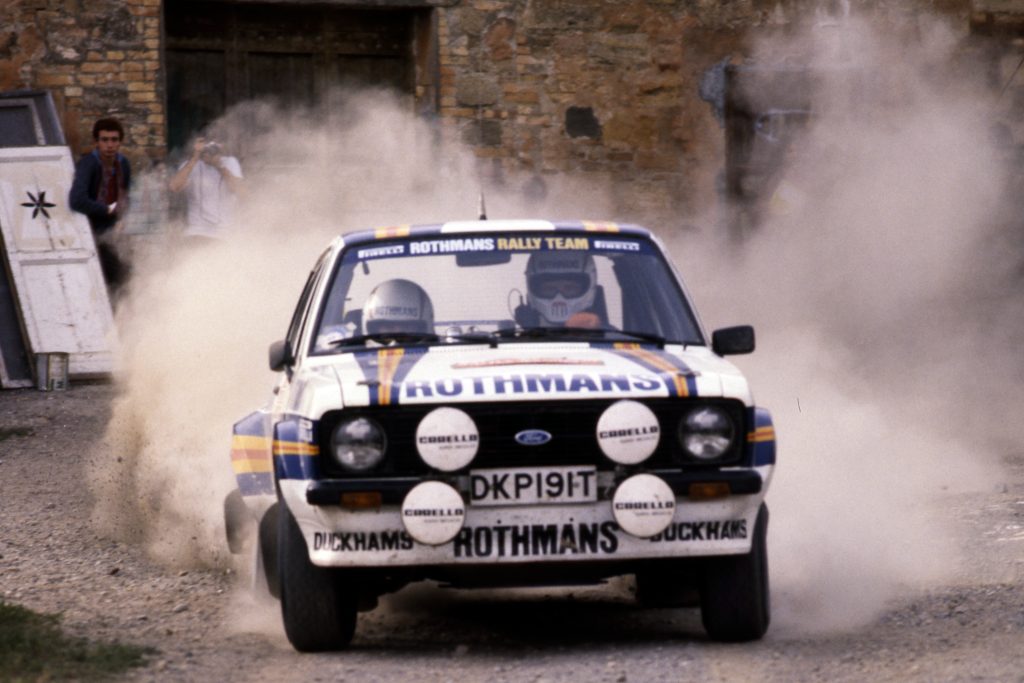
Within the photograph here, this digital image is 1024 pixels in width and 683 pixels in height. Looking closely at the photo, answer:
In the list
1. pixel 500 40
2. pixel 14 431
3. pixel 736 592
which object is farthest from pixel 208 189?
pixel 736 592

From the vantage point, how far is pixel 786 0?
17.9 metres

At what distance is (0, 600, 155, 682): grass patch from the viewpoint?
233 inches

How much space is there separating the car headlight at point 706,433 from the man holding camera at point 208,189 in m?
9.48

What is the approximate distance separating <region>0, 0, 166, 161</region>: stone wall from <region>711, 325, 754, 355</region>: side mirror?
9.42 meters

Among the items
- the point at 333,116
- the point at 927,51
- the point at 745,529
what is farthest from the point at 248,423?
the point at 927,51

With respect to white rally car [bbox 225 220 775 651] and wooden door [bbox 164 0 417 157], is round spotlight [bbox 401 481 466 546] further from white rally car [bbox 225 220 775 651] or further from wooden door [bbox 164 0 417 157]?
wooden door [bbox 164 0 417 157]

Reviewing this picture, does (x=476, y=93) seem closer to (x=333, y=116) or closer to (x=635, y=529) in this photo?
(x=333, y=116)

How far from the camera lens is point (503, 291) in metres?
7.28

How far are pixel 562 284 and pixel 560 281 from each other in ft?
0.05

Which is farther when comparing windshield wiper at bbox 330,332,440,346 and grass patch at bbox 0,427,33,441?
grass patch at bbox 0,427,33,441

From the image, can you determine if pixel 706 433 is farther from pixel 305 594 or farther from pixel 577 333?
pixel 305 594

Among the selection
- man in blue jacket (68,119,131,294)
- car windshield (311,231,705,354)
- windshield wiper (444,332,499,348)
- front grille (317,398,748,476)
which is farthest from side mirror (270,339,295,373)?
man in blue jacket (68,119,131,294)

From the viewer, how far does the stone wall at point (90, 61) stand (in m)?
15.2

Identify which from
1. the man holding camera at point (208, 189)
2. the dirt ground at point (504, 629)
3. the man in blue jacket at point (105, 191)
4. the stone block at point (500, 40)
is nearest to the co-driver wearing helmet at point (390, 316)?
the dirt ground at point (504, 629)
